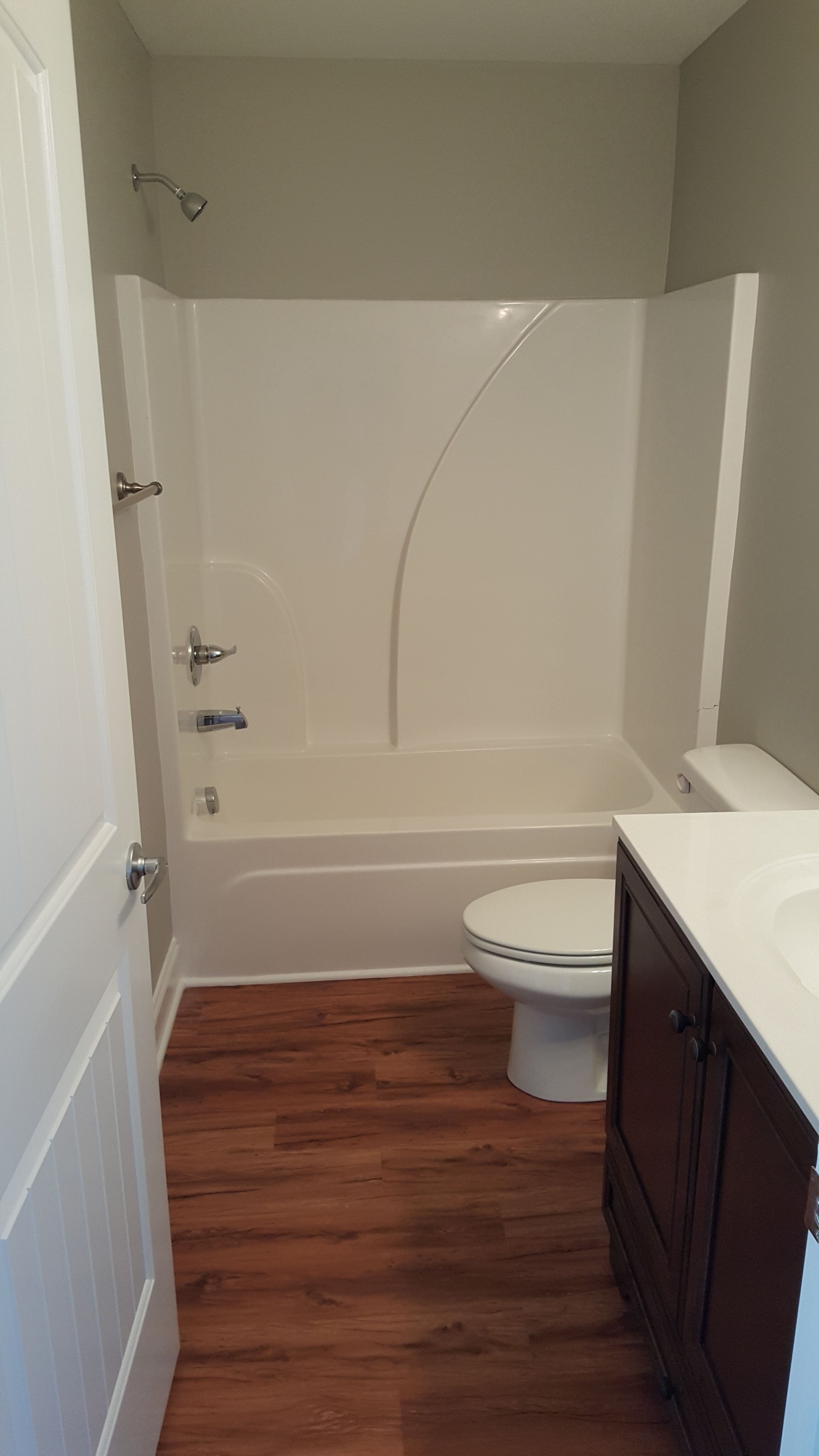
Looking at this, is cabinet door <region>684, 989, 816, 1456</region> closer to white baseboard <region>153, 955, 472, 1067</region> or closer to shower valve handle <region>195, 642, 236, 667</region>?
white baseboard <region>153, 955, 472, 1067</region>

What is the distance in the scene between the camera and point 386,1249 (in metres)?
1.94

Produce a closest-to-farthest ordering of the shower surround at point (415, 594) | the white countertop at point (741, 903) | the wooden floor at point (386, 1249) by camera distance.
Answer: the white countertop at point (741, 903) < the wooden floor at point (386, 1249) < the shower surround at point (415, 594)

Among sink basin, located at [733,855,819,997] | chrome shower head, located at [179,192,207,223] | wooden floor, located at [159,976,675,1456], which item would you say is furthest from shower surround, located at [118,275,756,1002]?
sink basin, located at [733,855,819,997]

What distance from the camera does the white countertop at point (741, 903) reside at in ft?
3.54

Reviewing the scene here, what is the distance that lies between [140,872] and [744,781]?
1.28 m

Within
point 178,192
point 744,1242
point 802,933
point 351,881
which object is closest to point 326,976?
point 351,881

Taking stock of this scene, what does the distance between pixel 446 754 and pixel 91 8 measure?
2145 millimetres

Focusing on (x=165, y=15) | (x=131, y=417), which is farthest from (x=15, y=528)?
(x=165, y=15)

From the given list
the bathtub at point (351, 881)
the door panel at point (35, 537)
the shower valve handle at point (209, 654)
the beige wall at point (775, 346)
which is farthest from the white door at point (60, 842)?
the shower valve handle at point (209, 654)

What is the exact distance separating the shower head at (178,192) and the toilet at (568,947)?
1740 millimetres

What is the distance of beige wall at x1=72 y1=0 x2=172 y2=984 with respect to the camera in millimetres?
2193

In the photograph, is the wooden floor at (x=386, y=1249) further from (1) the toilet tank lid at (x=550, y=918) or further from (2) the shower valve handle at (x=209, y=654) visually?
(2) the shower valve handle at (x=209, y=654)

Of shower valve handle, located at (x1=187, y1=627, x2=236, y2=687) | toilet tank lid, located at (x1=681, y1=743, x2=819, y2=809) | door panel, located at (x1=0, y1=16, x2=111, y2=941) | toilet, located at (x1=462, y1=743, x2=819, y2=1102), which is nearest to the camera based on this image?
door panel, located at (x1=0, y1=16, x2=111, y2=941)

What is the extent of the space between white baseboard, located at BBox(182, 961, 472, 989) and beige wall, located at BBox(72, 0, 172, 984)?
0.19 m
